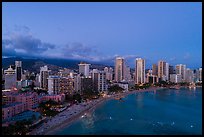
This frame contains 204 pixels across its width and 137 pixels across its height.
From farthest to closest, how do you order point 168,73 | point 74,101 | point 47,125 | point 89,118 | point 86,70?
point 168,73 → point 86,70 → point 74,101 → point 89,118 → point 47,125

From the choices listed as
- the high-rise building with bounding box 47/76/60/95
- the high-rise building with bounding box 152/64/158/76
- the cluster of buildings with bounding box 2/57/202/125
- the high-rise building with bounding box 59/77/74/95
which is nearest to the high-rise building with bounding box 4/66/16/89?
the cluster of buildings with bounding box 2/57/202/125

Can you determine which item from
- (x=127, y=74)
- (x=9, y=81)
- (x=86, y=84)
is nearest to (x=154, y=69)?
(x=127, y=74)

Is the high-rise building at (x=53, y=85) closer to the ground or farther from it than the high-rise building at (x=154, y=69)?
closer to the ground

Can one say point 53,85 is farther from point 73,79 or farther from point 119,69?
point 119,69

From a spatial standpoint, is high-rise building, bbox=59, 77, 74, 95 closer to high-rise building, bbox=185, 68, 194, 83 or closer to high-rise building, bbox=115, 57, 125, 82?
high-rise building, bbox=115, 57, 125, 82

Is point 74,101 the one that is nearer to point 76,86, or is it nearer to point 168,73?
point 76,86

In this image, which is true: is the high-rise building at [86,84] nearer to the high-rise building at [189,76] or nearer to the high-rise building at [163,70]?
the high-rise building at [163,70]

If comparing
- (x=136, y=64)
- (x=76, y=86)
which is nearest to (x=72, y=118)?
(x=76, y=86)

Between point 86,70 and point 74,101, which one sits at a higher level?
point 86,70

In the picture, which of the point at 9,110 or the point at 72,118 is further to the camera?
the point at 72,118

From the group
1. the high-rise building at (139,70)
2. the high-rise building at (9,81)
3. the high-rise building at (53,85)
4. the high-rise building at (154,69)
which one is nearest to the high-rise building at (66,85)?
the high-rise building at (53,85)
